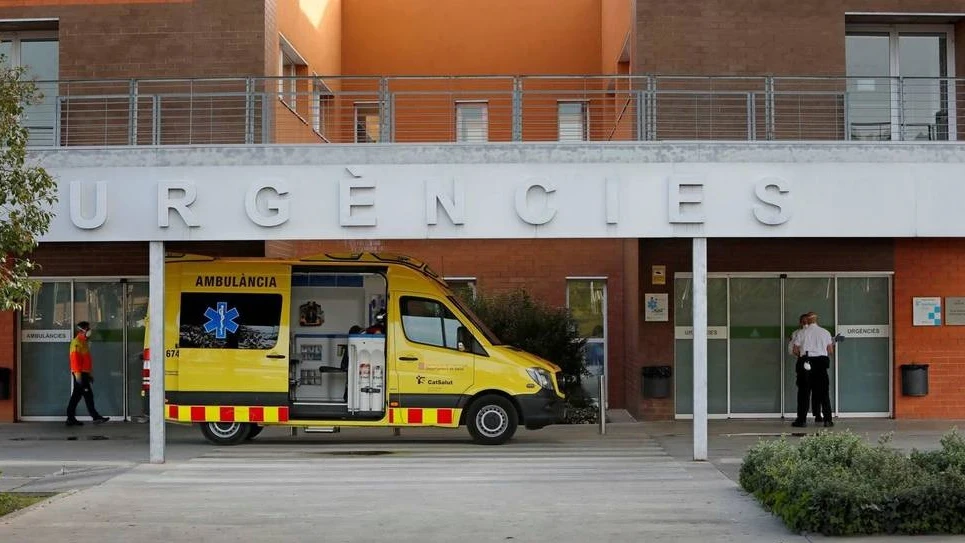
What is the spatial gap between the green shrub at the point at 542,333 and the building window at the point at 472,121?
17.7 feet

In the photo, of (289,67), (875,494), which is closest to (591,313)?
(289,67)

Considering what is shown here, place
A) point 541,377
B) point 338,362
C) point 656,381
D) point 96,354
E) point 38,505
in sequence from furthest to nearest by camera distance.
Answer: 1. point 96,354
2. point 656,381
3. point 338,362
4. point 541,377
5. point 38,505

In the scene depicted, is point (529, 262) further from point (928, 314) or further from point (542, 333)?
point (928, 314)

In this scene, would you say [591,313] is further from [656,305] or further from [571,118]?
[571,118]

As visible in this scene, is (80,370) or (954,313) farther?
Result: (954,313)

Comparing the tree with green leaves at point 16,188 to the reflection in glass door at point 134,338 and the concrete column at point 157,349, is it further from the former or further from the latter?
the reflection in glass door at point 134,338

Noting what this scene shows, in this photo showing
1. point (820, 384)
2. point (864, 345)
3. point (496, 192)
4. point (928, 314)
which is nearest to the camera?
point (496, 192)

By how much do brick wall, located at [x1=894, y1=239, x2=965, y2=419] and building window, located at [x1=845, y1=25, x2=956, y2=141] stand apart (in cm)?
195

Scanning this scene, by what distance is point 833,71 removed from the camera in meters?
19.5

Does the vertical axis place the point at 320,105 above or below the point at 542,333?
above

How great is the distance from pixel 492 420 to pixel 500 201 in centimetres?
318

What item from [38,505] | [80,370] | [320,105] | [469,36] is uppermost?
[469,36]

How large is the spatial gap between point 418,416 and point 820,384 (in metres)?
6.58

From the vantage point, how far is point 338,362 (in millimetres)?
16109
